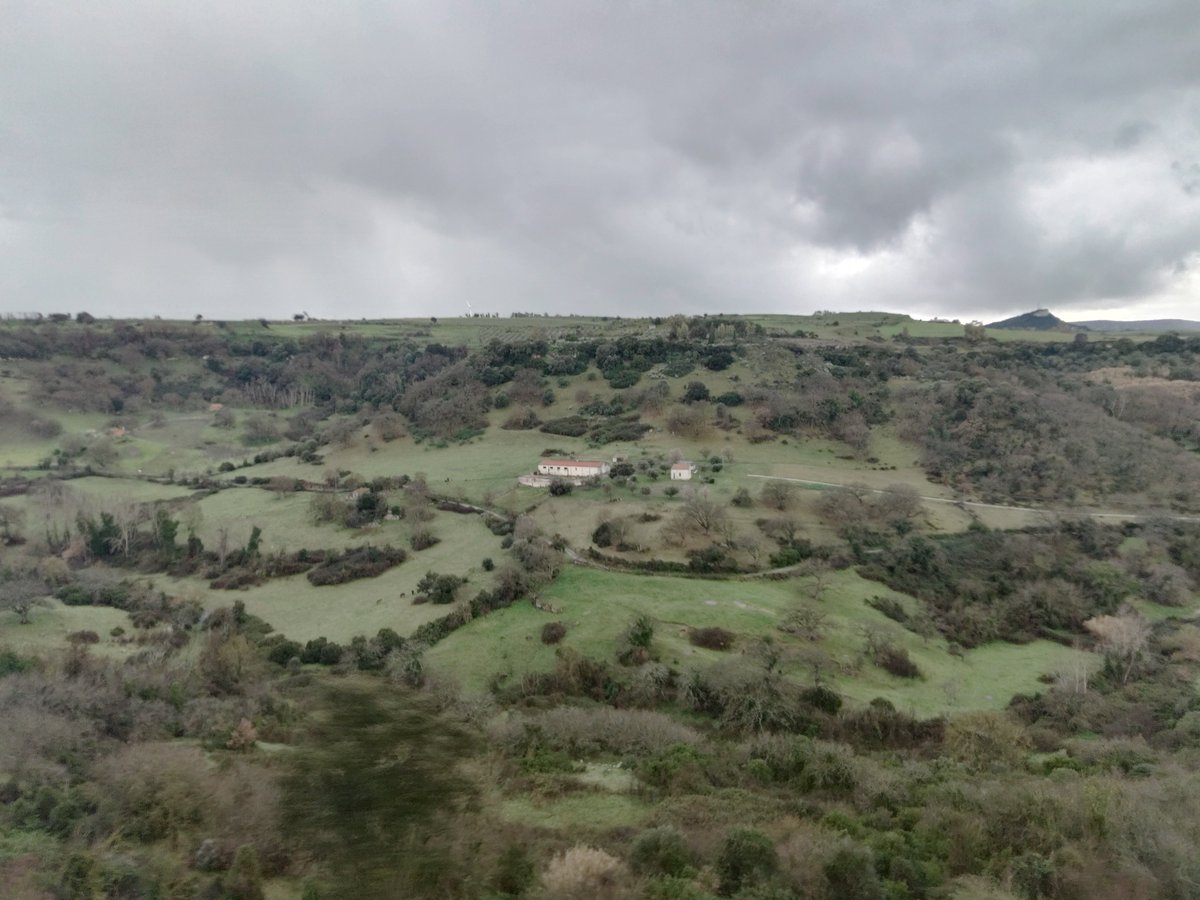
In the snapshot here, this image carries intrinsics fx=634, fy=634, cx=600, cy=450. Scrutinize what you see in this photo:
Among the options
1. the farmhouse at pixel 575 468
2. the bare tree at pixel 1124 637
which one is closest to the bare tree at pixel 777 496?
the farmhouse at pixel 575 468

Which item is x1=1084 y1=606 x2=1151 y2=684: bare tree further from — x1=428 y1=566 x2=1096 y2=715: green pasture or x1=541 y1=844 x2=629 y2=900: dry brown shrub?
x1=541 y1=844 x2=629 y2=900: dry brown shrub

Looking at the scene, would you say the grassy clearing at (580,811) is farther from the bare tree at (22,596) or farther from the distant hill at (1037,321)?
the distant hill at (1037,321)

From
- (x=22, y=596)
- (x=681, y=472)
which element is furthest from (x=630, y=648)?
(x=22, y=596)

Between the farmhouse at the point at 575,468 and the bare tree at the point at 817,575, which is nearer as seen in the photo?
the bare tree at the point at 817,575

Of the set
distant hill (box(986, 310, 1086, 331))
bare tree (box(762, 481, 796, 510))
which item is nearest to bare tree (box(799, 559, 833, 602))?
bare tree (box(762, 481, 796, 510))

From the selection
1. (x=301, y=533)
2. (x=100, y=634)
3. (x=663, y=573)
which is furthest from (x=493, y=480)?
(x=100, y=634)

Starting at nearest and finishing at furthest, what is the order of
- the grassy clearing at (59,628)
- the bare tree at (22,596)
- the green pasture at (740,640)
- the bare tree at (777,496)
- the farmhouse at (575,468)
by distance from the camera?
the green pasture at (740,640), the grassy clearing at (59,628), the bare tree at (22,596), the bare tree at (777,496), the farmhouse at (575,468)

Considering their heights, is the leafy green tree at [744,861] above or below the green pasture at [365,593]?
above
